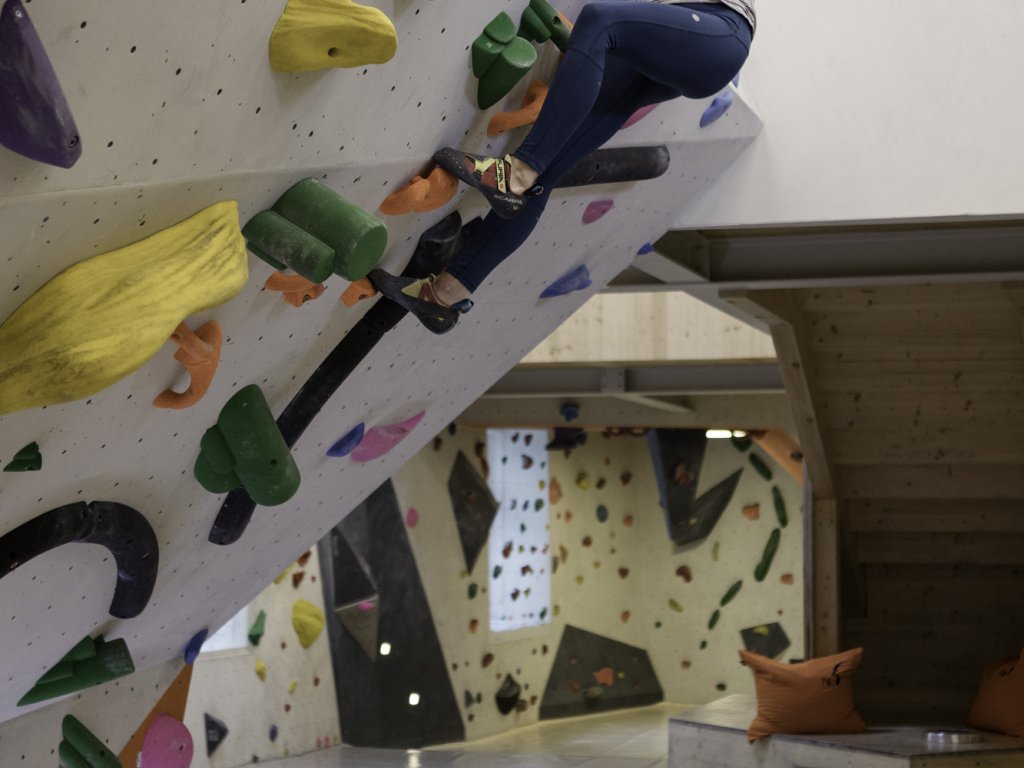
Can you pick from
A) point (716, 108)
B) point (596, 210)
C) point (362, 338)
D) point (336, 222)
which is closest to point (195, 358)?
point (336, 222)

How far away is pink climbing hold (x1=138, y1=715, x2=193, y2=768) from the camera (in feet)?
12.7

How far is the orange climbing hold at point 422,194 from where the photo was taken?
2186 mm

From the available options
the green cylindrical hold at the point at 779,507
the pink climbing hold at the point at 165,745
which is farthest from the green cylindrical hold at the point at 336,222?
the green cylindrical hold at the point at 779,507

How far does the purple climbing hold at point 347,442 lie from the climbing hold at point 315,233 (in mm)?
1270

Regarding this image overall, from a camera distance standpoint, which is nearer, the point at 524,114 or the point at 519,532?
the point at 524,114

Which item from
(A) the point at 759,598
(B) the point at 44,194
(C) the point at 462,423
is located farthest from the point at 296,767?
(B) the point at 44,194

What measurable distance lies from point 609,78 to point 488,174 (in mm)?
344

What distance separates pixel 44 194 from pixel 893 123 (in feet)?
8.45

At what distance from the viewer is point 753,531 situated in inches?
420

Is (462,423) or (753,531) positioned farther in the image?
(753,531)

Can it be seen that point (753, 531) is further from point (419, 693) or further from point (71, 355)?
point (71, 355)

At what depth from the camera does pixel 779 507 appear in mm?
10547

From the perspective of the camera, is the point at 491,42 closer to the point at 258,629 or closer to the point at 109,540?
the point at 109,540

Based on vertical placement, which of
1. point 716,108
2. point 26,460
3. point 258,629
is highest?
point 716,108
